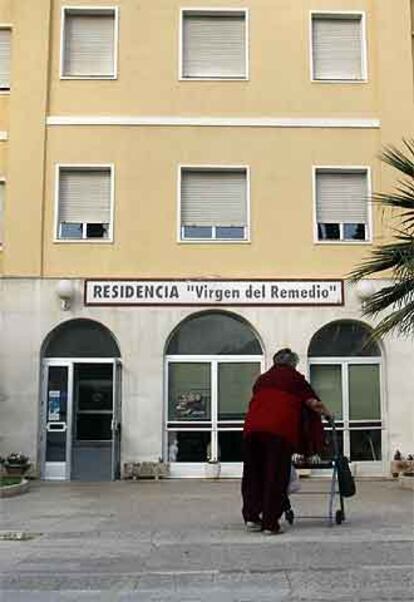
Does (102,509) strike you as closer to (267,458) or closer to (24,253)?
(267,458)

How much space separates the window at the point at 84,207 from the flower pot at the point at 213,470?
16.4ft

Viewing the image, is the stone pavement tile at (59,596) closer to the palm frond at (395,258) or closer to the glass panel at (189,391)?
the palm frond at (395,258)

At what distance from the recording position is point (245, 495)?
954 cm

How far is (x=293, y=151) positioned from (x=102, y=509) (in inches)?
352

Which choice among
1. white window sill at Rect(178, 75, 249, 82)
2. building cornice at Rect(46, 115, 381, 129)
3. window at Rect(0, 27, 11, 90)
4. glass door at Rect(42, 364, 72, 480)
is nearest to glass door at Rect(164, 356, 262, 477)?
glass door at Rect(42, 364, 72, 480)

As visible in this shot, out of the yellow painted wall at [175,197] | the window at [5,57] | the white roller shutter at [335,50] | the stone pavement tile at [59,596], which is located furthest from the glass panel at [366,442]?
the stone pavement tile at [59,596]

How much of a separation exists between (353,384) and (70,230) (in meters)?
6.54

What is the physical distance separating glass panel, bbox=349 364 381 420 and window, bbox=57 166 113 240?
576 cm

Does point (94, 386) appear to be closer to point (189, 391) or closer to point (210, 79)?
point (189, 391)

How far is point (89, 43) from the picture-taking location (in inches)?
723

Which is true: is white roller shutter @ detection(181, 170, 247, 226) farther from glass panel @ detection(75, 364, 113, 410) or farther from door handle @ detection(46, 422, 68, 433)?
door handle @ detection(46, 422, 68, 433)

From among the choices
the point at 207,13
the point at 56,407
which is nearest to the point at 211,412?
the point at 56,407

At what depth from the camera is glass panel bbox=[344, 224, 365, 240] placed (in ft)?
58.8

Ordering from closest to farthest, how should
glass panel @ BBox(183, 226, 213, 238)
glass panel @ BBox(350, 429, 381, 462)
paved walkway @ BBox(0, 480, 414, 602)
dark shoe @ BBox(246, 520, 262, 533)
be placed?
1. paved walkway @ BBox(0, 480, 414, 602)
2. dark shoe @ BBox(246, 520, 262, 533)
3. glass panel @ BBox(350, 429, 381, 462)
4. glass panel @ BBox(183, 226, 213, 238)
